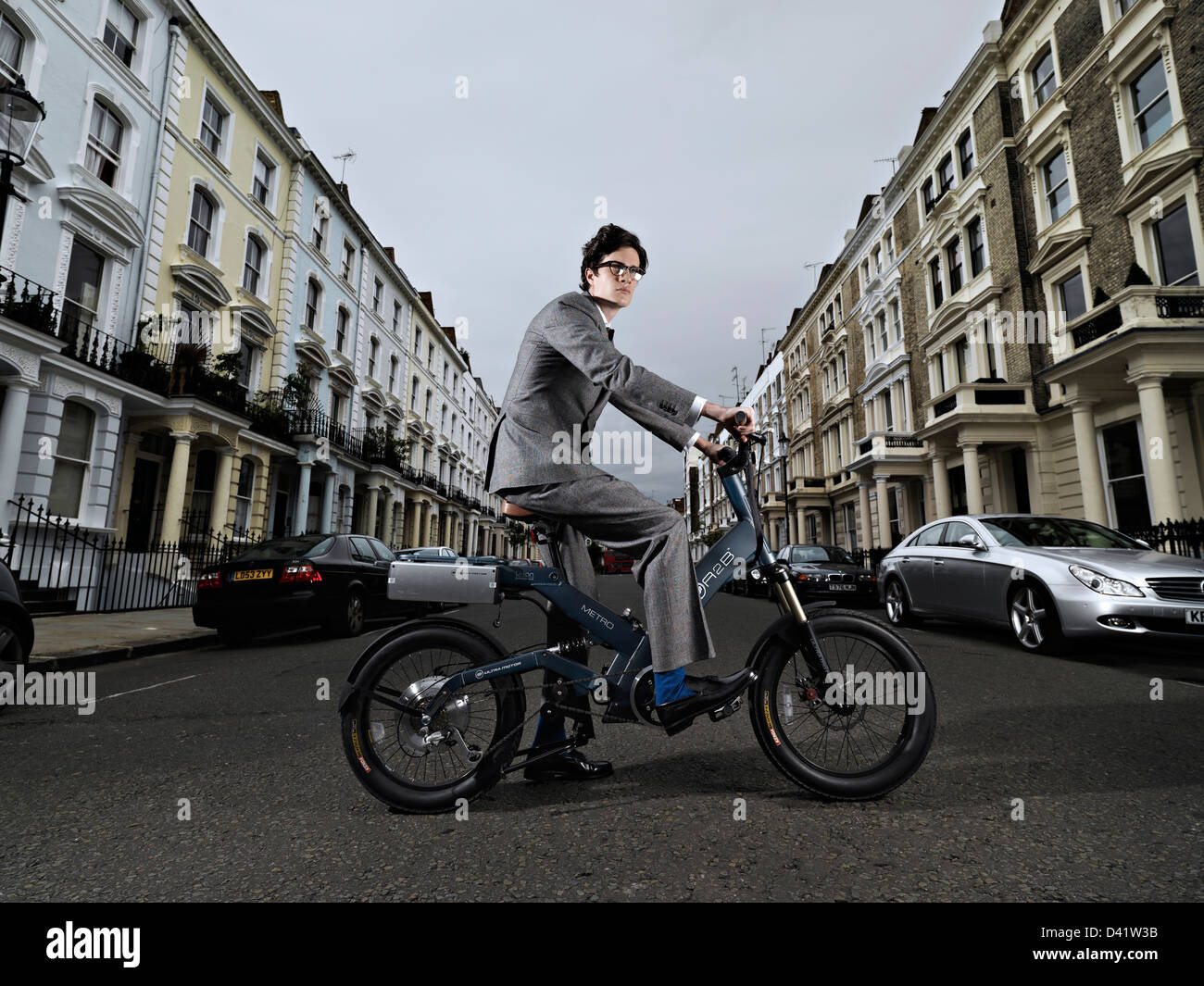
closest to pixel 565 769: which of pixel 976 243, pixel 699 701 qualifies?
pixel 699 701

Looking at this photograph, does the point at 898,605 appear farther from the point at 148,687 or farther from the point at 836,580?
the point at 148,687

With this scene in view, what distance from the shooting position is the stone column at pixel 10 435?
35.0 ft

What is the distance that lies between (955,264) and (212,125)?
2363 cm

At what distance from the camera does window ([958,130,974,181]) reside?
2181cm

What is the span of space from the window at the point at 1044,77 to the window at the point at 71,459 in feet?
81.9

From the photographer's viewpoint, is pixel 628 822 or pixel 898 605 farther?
pixel 898 605

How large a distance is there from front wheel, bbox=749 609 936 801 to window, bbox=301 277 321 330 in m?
23.2

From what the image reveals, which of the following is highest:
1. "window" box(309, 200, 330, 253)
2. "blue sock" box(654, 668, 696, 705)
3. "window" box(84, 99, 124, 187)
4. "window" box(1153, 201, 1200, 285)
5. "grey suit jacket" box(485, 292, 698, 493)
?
"window" box(309, 200, 330, 253)

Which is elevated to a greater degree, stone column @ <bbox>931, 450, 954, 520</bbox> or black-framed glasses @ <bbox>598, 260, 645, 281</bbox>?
stone column @ <bbox>931, 450, 954, 520</bbox>

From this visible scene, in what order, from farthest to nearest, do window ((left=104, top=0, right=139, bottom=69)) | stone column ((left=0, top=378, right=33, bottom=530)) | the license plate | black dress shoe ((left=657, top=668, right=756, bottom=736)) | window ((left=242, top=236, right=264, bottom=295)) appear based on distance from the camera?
window ((left=242, top=236, right=264, bottom=295)) < window ((left=104, top=0, right=139, bottom=69)) < stone column ((left=0, top=378, right=33, bottom=530)) < the license plate < black dress shoe ((left=657, top=668, right=756, bottom=736))

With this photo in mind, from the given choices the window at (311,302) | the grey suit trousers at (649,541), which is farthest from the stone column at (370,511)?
the grey suit trousers at (649,541)

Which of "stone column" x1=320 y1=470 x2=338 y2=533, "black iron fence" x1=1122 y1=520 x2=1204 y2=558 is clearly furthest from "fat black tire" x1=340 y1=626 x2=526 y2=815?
"stone column" x1=320 y1=470 x2=338 y2=533

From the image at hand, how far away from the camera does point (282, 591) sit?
795cm

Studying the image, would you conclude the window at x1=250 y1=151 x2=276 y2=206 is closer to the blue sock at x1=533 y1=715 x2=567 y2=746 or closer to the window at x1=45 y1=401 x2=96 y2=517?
the window at x1=45 y1=401 x2=96 y2=517
